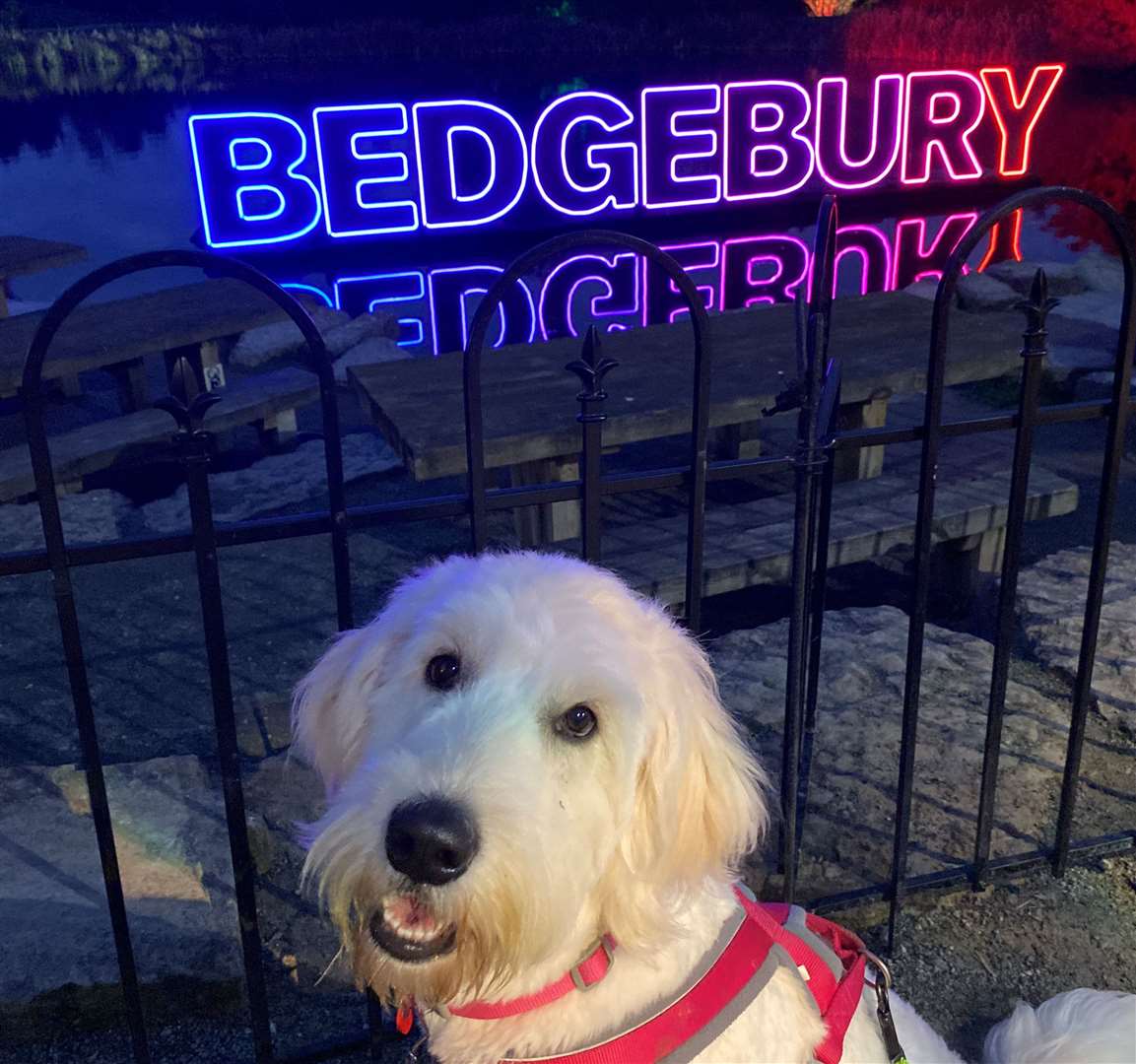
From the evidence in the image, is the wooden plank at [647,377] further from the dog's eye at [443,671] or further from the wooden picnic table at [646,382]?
the dog's eye at [443,671]

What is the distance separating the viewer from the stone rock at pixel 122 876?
2.41 m

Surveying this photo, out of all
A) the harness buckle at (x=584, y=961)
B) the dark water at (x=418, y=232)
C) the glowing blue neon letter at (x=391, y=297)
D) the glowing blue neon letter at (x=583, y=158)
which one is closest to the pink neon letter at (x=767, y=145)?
the dark water at (x=418, y=232)

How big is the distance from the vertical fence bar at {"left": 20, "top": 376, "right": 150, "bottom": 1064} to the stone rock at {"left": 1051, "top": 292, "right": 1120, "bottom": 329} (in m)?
9.53

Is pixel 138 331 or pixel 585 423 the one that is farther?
pixel 138 331

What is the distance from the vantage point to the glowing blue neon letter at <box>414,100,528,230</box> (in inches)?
520

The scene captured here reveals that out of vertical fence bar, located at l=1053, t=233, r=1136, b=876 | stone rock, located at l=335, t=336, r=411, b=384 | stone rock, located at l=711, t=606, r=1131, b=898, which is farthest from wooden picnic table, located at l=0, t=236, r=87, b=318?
vertical fence bar, located at l=1053, t=233, r=1136, b=876

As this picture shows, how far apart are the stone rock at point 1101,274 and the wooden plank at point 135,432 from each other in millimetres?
8500

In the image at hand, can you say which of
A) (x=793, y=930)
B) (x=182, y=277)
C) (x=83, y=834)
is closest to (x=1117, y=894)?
(x=793, y=930)

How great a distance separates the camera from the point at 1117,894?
2834 millimetres

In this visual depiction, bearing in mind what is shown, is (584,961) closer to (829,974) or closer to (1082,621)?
(829,974)

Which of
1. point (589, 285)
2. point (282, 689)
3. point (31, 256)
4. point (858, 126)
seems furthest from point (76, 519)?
point (858, 126)

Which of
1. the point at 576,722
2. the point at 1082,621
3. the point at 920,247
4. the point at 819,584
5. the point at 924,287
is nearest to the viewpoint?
the point at 576,722

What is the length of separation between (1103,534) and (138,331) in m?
6.27

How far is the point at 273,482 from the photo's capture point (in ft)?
22.3
